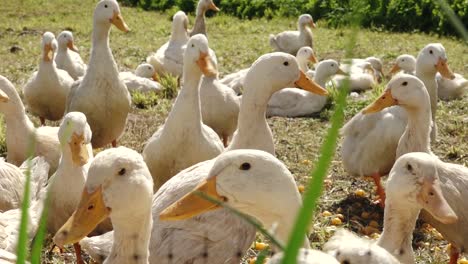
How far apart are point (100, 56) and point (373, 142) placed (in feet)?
8.07

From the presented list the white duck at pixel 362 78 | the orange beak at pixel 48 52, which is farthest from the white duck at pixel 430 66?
the orange beak at pixel 48 52

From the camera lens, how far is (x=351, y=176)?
6645 mm

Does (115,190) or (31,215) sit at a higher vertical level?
(115,190)

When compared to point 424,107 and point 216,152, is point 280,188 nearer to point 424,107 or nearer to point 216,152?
point 216,152

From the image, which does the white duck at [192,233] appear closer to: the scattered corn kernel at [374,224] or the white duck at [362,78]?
the scattered corn kernel at [374,224]

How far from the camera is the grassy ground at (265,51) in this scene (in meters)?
5.95

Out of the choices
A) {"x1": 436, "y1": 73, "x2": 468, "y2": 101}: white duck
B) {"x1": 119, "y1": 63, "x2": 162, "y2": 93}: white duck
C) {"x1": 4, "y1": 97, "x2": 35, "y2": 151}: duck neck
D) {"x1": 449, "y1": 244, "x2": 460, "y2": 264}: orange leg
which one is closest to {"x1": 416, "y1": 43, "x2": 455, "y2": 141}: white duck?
{"x1": 436, "y1": 73, "x2": 468, "y2": 101}: white duck

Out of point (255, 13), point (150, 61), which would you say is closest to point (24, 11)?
point (255, 13)

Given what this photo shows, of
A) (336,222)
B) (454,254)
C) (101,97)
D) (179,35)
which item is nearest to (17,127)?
(101,97)

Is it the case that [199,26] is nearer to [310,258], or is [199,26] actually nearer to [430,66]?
[430,66]

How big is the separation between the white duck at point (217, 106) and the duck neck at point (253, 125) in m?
1.93

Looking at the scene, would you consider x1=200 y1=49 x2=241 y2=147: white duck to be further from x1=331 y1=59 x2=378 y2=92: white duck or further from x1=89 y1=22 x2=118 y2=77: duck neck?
x1=331 y1=59 x2=378 y2=92: white duck

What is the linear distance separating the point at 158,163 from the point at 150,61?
5752 millimetres

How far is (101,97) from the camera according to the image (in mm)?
6410
